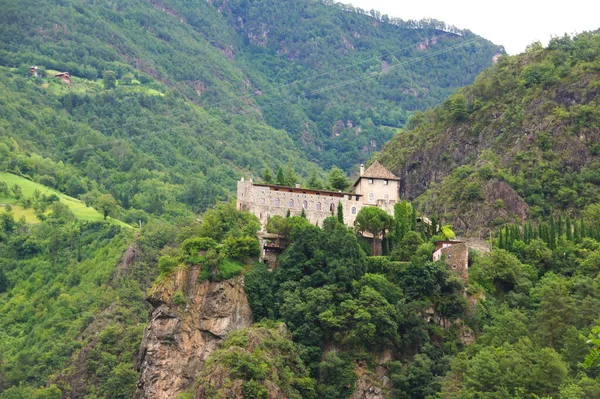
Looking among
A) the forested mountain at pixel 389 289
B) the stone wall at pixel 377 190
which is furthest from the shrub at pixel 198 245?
the stone wall at pixel 377 190

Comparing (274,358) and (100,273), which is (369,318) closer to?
(274,358)

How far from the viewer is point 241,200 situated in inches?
4146

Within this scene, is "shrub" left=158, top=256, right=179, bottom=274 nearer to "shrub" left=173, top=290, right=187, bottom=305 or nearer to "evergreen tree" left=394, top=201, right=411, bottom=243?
"shrub" left=173, top=290, right=187, bottom=305

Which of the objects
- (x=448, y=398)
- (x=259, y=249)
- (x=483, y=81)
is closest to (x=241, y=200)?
(x=259, y=249)

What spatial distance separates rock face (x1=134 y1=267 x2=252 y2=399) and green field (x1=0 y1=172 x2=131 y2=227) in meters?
70.0

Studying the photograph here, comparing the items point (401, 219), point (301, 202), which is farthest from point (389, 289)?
point (301, 202)

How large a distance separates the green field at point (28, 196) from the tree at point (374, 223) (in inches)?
2809

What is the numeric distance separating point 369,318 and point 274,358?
27.9 feet

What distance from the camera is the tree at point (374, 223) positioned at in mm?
99562

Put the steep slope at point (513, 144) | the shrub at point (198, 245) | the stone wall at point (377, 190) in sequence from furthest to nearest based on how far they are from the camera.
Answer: the steep slope at point (513, 144)
the stone wall at point (377, 190)
the shrub at point (198, 245)

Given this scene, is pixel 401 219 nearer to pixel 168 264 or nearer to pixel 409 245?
pixel 409 245

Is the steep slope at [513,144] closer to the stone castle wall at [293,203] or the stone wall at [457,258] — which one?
the stone castle wall at [293,203]

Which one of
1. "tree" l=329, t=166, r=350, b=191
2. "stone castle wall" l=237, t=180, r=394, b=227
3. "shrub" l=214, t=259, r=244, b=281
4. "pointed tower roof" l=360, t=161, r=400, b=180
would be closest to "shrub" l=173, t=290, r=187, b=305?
"shrub" l=214, t=259, r=244, b=281

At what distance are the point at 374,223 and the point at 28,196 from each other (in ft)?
309
